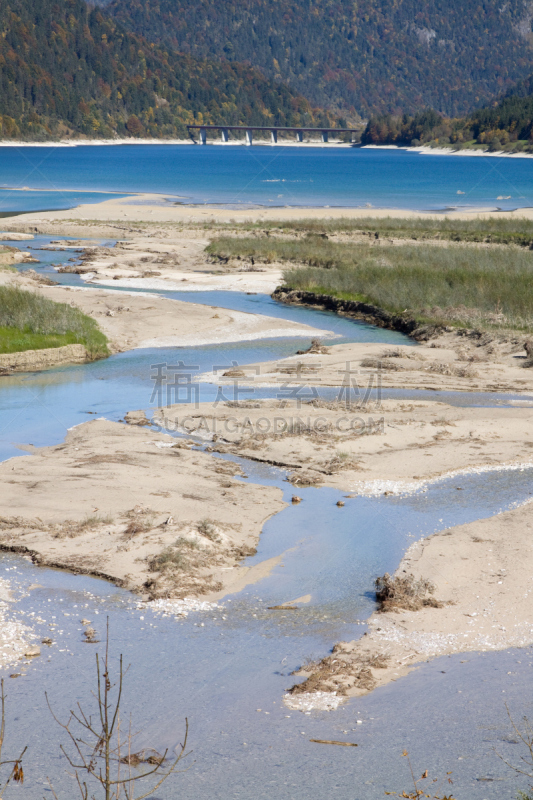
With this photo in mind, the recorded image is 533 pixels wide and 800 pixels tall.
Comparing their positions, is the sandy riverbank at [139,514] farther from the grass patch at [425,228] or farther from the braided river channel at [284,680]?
the grass patch at [425,228]

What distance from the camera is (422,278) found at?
28.1 meters

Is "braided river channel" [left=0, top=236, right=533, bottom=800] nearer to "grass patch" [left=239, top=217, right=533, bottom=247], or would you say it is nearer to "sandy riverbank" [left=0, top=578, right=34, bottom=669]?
"sandy riverbank" [left=0, top=578, right=34, bottom=669]

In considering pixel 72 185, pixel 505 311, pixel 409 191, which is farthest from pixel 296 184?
pixel 505 311

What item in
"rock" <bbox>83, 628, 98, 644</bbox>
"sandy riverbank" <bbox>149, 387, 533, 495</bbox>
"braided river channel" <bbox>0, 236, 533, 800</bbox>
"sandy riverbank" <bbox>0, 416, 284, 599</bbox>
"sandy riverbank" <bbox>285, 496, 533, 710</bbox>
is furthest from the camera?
"sandy riverbank" <bbox>149, 387, 533, 495</bbox>

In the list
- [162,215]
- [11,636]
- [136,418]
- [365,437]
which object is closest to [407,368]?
[365,437]

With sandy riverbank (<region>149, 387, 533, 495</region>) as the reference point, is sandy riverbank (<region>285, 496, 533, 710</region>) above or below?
below

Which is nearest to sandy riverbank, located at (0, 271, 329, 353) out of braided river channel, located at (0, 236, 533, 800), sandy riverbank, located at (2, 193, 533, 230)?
braided river channel, located at (0, 236, 533, 800)

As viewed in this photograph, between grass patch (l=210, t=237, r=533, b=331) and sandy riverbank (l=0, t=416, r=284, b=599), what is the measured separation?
1264 cm

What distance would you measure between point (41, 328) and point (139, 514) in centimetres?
1206

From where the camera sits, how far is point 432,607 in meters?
9.05

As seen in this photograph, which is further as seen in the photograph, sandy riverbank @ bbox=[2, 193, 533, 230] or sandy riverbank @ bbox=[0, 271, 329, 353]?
sandy riverbank @ bbox=[2, 193, 533, 230]

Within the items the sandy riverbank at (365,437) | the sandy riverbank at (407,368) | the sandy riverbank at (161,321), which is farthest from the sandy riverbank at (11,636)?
the sandy riverbank at (161,321)

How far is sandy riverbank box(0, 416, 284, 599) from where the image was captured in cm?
976

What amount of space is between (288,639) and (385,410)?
26.0ft
